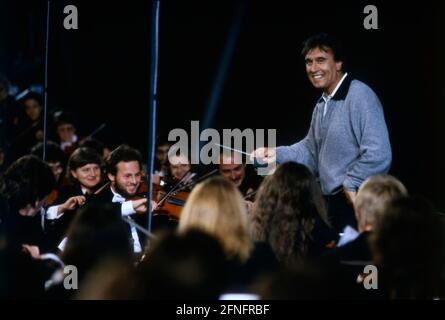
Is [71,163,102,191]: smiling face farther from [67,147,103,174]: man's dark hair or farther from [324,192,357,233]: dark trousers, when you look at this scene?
[324,192,357,233]: dark trousers

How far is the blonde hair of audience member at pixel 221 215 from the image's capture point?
353 cm

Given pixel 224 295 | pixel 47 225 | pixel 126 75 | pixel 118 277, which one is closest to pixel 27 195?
pixel 47 225

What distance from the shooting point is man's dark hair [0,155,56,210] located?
416 cm

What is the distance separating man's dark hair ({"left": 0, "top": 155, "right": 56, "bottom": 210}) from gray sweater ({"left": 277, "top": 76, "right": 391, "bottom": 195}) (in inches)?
55.9

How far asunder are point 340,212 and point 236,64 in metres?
2.83

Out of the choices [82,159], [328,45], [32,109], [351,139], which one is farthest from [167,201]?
[32,109]

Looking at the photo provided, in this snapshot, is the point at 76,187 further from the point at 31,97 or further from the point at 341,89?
the point at 31,97

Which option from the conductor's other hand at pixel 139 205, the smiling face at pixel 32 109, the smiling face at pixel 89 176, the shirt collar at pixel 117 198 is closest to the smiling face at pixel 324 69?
the conductor's other hand at pixel 139 205

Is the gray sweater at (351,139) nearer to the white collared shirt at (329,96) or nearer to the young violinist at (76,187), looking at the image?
the white collared shirt at (329,96)

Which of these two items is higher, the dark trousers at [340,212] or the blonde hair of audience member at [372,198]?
the blonde hair of audience member at [372,198]

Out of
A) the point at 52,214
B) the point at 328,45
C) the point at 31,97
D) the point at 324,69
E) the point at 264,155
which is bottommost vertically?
the point at 52,214

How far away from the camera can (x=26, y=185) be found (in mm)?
4207

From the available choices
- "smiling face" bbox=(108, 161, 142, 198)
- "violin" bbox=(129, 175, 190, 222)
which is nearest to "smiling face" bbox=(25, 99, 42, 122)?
"violin" bbox=(129, 175, 190, 222)

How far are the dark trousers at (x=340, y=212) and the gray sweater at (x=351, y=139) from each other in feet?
0.19
